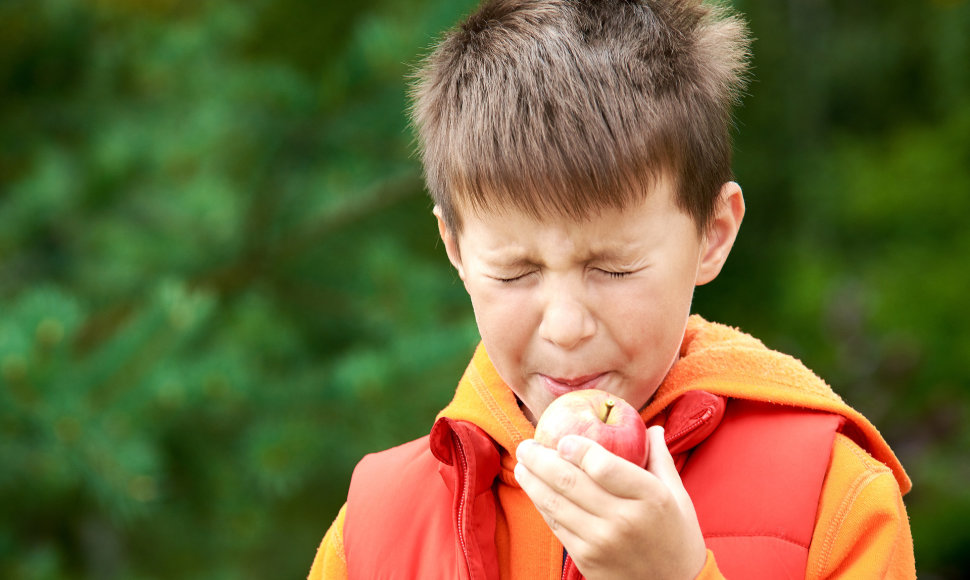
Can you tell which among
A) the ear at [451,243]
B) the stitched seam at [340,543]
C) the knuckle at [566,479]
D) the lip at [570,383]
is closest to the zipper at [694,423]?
the lip at [570,383]

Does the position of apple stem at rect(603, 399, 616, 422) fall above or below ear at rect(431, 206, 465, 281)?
below

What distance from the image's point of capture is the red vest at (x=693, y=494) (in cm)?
130

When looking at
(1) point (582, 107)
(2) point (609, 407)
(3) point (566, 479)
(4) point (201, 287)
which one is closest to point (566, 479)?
(3) point (566, 479)

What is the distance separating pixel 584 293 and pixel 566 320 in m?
0.04

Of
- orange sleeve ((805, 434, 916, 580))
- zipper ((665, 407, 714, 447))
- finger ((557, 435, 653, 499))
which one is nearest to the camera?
finger ((557, 435, 653, 499))

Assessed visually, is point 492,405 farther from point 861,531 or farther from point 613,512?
point 861,531

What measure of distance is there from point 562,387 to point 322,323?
A: 8.18 ft

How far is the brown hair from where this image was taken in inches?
51.6

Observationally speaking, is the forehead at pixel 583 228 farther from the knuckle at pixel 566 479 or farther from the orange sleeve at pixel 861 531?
the orange sleeve at pixel 861 531

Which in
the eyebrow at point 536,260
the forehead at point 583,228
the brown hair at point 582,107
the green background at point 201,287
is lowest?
the green background at point 201,287

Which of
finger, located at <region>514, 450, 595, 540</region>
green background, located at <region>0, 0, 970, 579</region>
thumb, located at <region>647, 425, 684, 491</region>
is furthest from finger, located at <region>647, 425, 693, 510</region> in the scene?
green background, located at <region>0, 0, 970, 579</region>

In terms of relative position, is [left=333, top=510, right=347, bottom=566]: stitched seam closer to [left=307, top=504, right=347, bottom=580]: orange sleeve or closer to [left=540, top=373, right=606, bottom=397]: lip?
[left=307, top=504, right=347, bottom=580]: orange sleeve

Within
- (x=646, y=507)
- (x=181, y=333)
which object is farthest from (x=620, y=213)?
(x=181, y=333)

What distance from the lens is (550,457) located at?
1.22 meters
